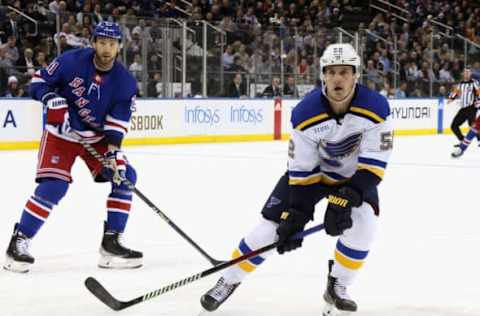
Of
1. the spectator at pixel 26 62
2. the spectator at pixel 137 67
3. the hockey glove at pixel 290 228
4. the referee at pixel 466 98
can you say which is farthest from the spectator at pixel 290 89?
the hockey glove at pixel 290 228

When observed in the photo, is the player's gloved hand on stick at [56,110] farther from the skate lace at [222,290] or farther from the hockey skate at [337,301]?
the hockey skate at [337,301]

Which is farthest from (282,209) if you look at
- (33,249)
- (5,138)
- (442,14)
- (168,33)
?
(442,14)

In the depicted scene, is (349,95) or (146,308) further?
(146,308)

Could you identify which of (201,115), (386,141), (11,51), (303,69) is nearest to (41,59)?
(11,51)

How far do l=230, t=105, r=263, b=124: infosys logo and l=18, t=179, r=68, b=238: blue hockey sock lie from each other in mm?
9948

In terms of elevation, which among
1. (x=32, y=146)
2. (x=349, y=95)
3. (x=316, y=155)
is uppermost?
(x=349, y=95)

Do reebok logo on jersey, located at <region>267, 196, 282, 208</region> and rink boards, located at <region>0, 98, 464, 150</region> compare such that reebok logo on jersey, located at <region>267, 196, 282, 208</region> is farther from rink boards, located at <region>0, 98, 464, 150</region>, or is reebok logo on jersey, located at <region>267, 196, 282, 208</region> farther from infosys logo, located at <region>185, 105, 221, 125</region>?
infosys logo, located at <region>185, 105, 221, 125</region>

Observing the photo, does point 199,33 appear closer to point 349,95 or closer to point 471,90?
point 471,90

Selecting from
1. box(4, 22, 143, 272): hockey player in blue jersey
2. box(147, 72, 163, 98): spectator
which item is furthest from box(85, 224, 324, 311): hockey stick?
box(147, 72, 163, 98): spectator

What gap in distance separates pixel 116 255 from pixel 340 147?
5.18 ft

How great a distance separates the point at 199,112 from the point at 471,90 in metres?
4.03

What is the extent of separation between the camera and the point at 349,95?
3145 millimetres

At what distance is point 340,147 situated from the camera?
128 inches

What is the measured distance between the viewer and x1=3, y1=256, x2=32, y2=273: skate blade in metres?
4.16
